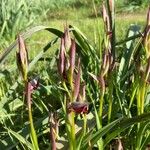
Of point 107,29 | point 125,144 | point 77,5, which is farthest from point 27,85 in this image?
point 77,5

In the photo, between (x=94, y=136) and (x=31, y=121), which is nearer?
(x=31, y=121)

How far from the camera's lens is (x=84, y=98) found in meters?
1.29

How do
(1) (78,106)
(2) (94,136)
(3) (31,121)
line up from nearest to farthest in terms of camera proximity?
(1) (78,106), (3) (31,121), (2) (94,136)

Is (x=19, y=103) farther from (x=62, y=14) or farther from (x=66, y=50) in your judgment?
(x=62, y=14)

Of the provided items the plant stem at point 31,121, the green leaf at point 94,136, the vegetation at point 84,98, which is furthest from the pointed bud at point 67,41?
the green leaf at point 94,136

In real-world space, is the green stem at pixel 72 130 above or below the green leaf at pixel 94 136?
above

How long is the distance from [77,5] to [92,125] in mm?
6977

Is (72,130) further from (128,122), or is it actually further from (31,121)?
(128,122)

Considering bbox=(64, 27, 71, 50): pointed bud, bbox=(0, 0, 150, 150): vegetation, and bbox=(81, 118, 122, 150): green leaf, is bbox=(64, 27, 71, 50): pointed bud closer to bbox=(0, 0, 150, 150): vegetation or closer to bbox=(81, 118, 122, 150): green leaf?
bbox=(0, 0, 150, 150): vegetation

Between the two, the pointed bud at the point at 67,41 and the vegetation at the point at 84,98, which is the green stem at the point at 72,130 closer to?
the vegetation at the point at 84,98

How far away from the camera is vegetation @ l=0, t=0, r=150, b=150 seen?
4.11ft

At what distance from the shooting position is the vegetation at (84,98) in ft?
4.11

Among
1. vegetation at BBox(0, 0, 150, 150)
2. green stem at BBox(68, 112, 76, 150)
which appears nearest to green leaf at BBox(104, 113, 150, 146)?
→ vegetation at BBox(0, 0, 150, 150)

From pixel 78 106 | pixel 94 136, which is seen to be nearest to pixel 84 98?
pixel 78 106
